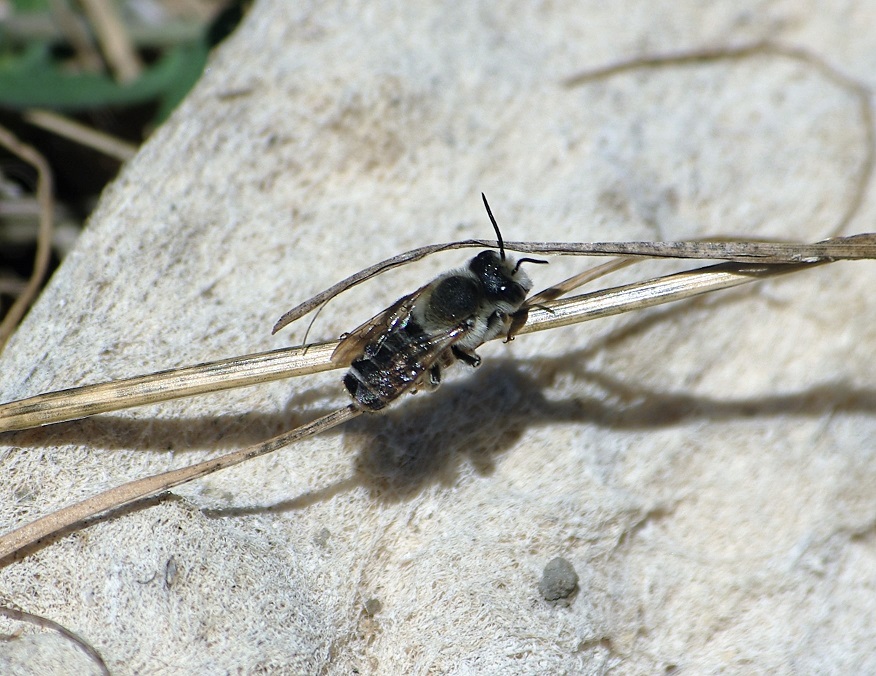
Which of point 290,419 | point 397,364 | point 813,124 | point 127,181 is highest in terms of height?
point 127,181

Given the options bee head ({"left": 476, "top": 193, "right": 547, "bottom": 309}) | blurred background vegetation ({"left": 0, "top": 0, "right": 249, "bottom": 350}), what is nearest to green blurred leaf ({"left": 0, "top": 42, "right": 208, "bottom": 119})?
blurred background vegetation ({"left": 0, "top": 0, "right": 249, "bottom": 350})

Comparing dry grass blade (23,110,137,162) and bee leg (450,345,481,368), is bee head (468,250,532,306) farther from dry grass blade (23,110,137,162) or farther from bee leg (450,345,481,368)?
dry grass blade (23,110,137,162)

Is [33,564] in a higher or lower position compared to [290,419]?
lower

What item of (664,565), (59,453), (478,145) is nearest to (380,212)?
(478,145)

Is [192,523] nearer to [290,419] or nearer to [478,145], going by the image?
[290,419]

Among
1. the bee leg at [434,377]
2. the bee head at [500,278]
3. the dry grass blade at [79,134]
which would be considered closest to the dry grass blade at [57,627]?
the bee leg at [434,377]

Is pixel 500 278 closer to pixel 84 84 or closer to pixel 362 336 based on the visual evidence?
pixel 362 336
